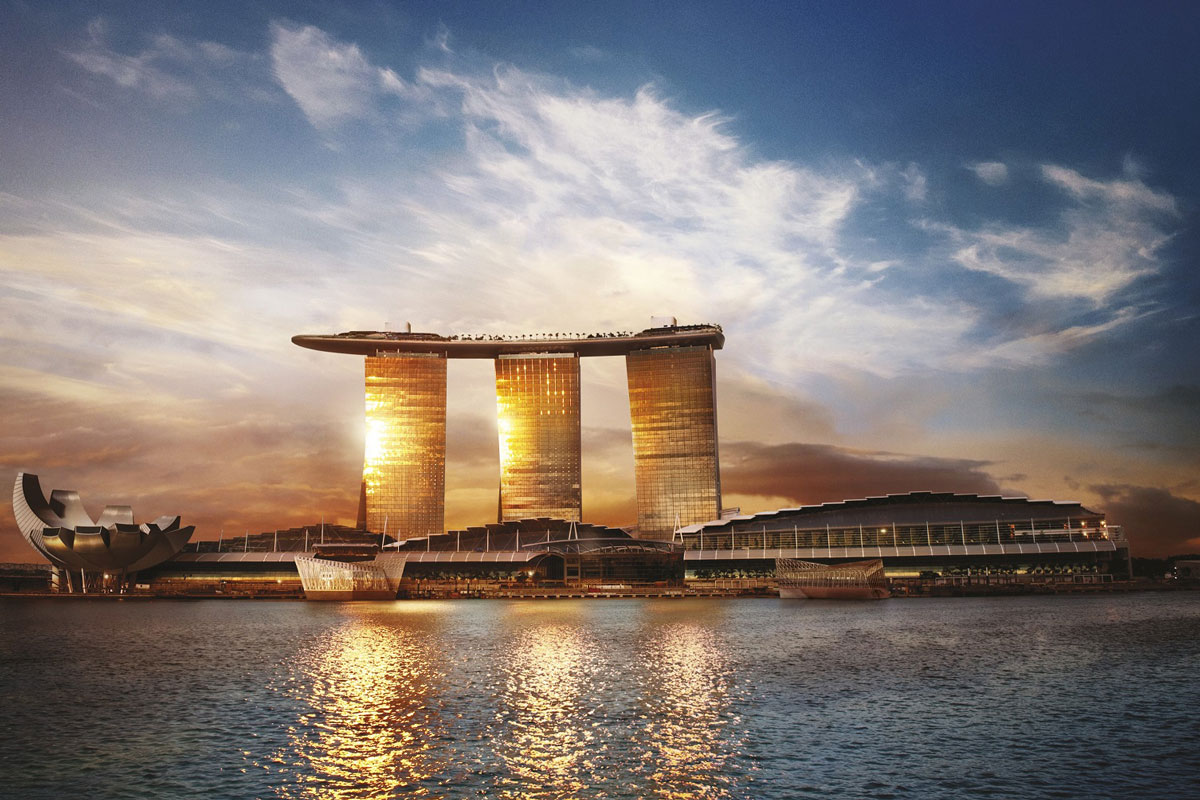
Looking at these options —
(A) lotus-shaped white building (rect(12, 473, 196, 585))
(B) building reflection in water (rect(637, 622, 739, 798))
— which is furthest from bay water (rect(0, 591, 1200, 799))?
(A) lotus-shaped white building (rect(12, 473, 196, 585))

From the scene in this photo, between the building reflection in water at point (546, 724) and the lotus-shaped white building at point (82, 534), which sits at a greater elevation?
the lotus-shaped white building at point (82, 534)

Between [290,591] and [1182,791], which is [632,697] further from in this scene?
[290,591]

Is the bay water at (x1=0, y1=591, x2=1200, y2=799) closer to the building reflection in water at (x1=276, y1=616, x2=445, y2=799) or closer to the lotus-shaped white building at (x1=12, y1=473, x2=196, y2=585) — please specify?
the building reflection in water at (x1=276, y1=616, x2=445, y2=799)

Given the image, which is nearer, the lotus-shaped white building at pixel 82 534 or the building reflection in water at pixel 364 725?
the building reflection in water at pixel 364 725

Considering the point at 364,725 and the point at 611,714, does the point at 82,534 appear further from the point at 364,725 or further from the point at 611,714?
the point at 611,714

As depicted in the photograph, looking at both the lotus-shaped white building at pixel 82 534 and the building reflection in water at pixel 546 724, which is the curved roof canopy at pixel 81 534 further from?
the building reflection in water at pixel 546 724

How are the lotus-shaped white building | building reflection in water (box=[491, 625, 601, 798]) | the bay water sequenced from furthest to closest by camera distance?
the lotus-shaped white building → the bay water → building reflection in water (box=[491, 625, 601, 798])

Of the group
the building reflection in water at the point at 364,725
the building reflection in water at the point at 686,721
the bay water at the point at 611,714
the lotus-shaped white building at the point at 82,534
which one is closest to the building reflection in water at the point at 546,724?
the bay water at the point at 611,714

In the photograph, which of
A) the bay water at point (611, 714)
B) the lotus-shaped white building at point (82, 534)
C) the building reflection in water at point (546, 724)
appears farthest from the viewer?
the lotus-shaped white building at point (82, 534)
